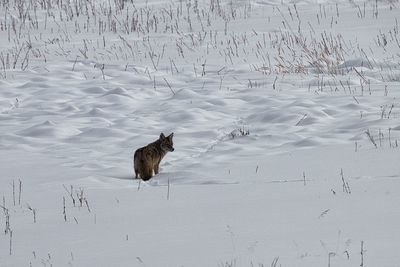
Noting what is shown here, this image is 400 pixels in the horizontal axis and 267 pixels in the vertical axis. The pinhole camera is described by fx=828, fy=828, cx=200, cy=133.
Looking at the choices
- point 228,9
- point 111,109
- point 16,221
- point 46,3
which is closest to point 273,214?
point 16,221

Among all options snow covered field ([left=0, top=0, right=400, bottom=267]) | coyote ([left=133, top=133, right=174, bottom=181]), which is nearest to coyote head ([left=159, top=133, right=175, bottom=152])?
coyote ([left=133, top=133, right=174, bottom=181])

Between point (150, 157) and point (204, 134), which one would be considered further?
point (204, 134)

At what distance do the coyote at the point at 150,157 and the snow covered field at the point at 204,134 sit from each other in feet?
0.43

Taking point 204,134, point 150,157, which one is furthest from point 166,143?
point 204,134

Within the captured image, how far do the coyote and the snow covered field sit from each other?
131 mm

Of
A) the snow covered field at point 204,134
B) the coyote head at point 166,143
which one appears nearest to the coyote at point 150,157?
the coyote head at point 166,143

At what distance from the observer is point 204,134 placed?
8.62 m

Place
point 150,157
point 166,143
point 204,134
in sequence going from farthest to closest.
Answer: point 204,134, point 166,143, point 150,157

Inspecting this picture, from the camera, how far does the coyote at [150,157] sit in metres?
6.96

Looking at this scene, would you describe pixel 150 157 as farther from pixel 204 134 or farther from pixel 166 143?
pixel 204 134

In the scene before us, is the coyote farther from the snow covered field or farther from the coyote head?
the snow covered field

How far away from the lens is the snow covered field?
178 inches

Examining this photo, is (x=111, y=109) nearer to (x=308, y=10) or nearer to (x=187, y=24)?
(x=187, y=24)

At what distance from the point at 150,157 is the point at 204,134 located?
161cm
